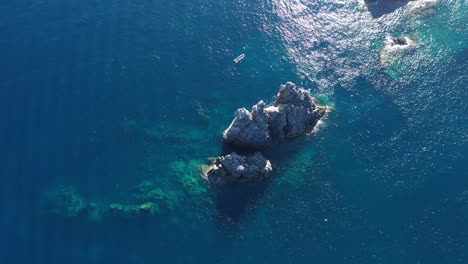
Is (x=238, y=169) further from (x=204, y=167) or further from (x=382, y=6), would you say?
(x=382, y=6)

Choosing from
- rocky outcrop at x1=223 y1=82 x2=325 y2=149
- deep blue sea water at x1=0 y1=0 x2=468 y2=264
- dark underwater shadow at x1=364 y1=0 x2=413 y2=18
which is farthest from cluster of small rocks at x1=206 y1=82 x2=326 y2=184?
dark underwater shadow at x1=364 y1=0 x2=413 y2=18

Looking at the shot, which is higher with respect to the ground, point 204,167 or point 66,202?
point 204,167

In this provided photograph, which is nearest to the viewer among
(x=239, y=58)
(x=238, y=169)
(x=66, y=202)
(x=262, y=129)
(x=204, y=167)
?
(x=66, y=202)

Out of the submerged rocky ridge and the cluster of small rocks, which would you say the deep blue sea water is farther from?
the cluster of small rocks

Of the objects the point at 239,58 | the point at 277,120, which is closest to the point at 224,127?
the point at 277,120

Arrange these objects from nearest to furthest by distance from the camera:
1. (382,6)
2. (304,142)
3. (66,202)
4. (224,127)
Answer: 1. (66,202)
2. (304,142)
3. (224,127)
4. (382,6)

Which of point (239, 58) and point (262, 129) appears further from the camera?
point (239, 58)

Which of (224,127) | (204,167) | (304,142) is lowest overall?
(204,167)
